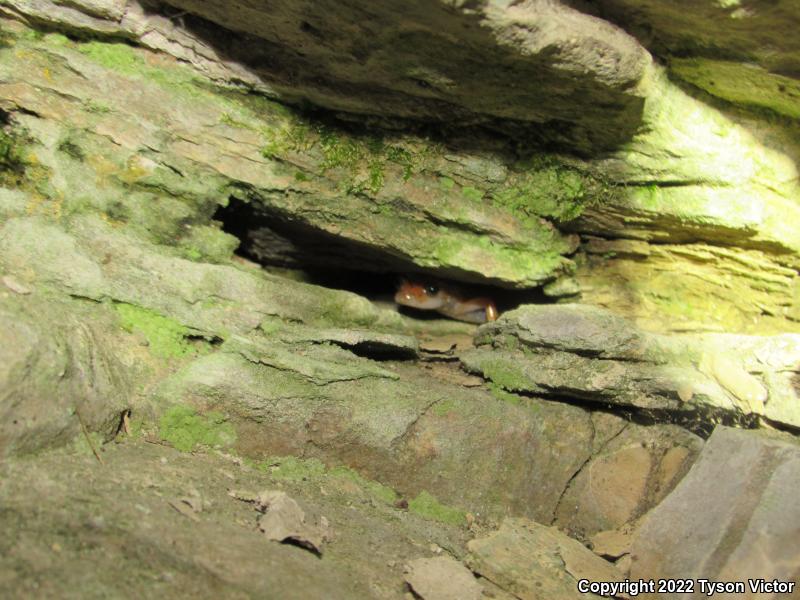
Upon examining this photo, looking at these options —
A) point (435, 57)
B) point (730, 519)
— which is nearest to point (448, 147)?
point (435, 57)

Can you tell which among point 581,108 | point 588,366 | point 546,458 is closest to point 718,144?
point 581,108

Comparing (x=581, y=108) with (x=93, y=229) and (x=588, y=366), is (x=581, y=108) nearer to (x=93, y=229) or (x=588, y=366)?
(x=588, y=366)

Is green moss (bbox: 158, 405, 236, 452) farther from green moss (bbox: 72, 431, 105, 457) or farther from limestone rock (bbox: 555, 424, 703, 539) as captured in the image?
limestone rock (bbox: 555, 424, 703, 539)

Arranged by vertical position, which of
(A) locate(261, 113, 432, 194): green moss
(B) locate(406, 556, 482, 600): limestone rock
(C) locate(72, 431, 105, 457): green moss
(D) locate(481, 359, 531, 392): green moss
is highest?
(A) locate(261, 113, 432, 194): green moss

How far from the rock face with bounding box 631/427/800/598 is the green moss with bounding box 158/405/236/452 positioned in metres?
2.46

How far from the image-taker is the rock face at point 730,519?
10.1 ft

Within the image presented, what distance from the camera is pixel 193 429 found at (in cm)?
350

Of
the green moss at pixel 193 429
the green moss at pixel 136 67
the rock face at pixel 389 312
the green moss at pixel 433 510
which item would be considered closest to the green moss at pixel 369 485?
the rock face at pixel 389 312

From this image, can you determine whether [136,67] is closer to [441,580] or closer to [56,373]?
[56,373]

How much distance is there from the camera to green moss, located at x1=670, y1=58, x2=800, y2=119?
350 cm

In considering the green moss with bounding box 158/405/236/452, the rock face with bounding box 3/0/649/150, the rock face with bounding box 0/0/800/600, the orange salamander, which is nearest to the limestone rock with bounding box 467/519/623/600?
the rock face with bounding box 0/0/800/600

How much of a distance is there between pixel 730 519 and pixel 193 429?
2.94m

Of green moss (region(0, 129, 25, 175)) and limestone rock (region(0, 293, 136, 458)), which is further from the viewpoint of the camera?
green moss (region(0, 129, 25, 175))

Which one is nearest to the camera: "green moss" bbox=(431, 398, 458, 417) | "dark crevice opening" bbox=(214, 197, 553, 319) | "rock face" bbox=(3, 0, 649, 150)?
"rock face" bbox=(3, 0, 649, 150)
